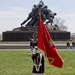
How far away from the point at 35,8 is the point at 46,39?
50482 mm

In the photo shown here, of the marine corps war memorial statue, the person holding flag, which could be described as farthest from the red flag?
the marine corps war memorial statue

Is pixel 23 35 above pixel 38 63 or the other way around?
the other way around

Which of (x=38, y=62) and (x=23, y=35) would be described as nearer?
(x=38, y=62)

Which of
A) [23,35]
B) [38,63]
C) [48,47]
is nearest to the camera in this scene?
[48,47]

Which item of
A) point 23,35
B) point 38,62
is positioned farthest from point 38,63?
point 23,35

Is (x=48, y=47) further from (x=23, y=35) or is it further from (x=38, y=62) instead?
(x=23, y=35)

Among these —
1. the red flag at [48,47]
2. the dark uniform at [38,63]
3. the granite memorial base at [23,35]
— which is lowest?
the granite memorial base at [23,35]

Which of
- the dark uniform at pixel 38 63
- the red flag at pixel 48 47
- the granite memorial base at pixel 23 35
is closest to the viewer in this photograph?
the red flag at pixel 48 47

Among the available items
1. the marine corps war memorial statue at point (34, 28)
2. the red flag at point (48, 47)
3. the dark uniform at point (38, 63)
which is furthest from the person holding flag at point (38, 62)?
the marine corps war memorial statue at point (34, 28)

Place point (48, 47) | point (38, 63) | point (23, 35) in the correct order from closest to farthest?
point (48, 47) → point (38, 63) → point (23, 35)

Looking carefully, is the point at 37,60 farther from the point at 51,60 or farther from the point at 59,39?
the point at 59,39

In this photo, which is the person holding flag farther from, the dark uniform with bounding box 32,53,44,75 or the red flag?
the red flag

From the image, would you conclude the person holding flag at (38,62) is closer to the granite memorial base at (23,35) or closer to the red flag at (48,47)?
the red flag at (48,47)

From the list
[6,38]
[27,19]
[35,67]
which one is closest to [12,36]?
[6,38]
